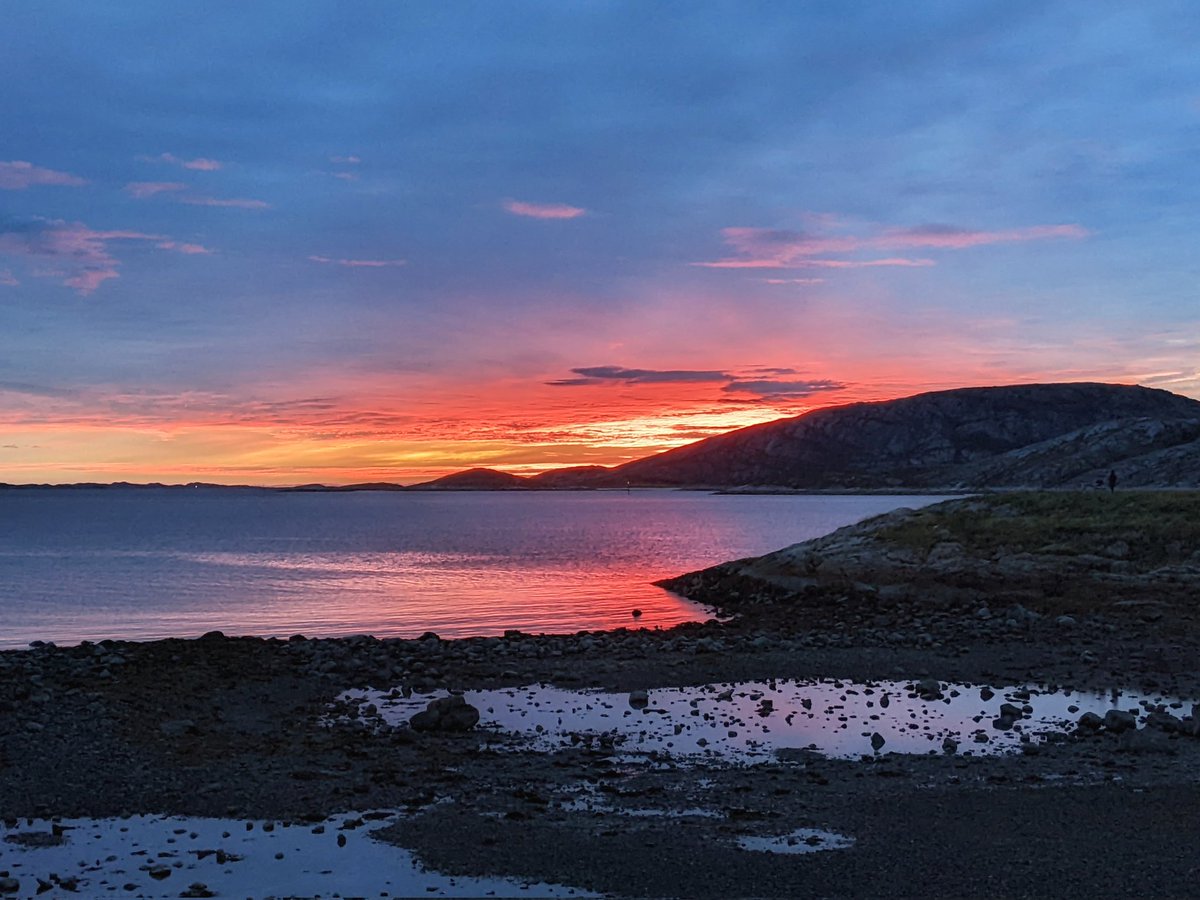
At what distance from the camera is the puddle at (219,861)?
38.1 feet

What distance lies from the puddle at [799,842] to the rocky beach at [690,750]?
0.06 meters

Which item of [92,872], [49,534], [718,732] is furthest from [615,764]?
[49,534]

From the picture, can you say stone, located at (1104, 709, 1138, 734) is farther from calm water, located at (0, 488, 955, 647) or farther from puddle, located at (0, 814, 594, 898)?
calm water, located at (0, 488, 955, 647)

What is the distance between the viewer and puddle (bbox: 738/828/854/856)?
1273 centimetres

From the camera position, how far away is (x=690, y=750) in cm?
1820

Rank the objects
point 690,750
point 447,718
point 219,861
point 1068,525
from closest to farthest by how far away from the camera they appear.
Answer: point 219,861, point 690,750, point 447,718, point 1068,525

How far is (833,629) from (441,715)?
17.6m

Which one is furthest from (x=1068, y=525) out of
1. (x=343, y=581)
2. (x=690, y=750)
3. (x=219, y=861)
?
(x=343, y=581)

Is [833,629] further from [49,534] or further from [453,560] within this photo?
[49,534]

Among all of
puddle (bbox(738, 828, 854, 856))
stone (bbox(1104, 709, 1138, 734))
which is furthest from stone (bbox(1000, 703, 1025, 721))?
puddle (bbox(738, 828, 854, 856))

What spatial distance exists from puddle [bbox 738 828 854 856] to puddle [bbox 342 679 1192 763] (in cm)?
412

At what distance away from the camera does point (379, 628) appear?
3953 centimetres

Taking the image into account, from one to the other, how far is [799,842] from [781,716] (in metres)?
8.04

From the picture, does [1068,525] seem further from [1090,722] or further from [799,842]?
[799,842]
